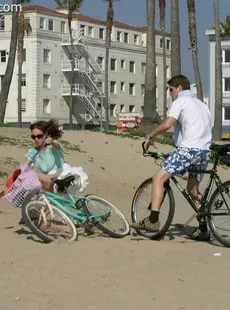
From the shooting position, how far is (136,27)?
312 feet

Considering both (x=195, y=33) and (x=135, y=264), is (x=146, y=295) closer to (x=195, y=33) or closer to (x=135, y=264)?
(x=135, y=264)

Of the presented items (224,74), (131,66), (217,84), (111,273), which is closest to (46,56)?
(131,66)

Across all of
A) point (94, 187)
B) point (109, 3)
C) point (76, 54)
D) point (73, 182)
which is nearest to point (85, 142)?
point (94, 187)

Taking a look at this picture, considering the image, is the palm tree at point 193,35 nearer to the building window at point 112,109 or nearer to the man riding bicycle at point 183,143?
the man riding bicycle at point 183,143

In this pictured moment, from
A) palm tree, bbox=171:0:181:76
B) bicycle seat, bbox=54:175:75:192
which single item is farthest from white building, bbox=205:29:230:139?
bicycle seat, bbox=54:175:75:192

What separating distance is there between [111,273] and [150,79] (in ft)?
74.6

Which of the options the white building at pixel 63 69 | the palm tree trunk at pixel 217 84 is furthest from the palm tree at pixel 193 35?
the white building at pixel 63 69

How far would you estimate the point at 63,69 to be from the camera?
83312 millimetres

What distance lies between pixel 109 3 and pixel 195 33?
22.2m

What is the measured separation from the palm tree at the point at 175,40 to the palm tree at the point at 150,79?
85cm

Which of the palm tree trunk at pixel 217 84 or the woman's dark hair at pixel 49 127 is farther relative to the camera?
the palm tree trunk at pixel 217 84

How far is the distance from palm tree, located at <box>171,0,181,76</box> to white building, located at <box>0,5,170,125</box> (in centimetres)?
4932

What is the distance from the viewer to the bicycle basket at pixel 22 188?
852 centimetres

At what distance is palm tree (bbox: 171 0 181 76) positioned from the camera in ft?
99.0
